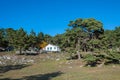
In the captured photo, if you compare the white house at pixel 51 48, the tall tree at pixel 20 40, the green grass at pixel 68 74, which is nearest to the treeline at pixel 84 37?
the green grass at pixel 68 74

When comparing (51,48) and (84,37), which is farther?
(51,48)

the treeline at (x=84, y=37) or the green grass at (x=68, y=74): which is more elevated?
the treeline at (x=84, y=37)

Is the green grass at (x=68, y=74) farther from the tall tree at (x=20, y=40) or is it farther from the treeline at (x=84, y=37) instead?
the tall tree at (x=20, y=40)

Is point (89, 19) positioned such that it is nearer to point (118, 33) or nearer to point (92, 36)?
point (92, 36)

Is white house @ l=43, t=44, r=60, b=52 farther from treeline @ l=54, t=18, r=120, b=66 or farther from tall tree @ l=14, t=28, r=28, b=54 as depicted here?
treeline @ l=54, t=18, r=120, b=66

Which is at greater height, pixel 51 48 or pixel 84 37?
pixel 51 48

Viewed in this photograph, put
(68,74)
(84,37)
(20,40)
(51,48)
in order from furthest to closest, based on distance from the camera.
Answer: (51,48) → (20,40) → (84,37) → (68,74)

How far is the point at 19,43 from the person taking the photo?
69.9 meters

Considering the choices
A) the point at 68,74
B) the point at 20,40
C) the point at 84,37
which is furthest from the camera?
the point at 20,40

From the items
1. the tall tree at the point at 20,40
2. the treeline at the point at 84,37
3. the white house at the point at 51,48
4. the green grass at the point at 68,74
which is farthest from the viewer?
the white house at the point at 51,48

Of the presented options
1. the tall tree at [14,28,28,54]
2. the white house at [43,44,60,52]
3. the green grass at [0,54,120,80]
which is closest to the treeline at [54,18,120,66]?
the green grass at [0,54,120,80]

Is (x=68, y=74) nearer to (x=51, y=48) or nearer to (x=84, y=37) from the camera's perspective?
(x=84, y=37)

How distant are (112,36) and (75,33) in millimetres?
28489

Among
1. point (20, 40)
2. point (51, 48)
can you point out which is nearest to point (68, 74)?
point (20, 40)
